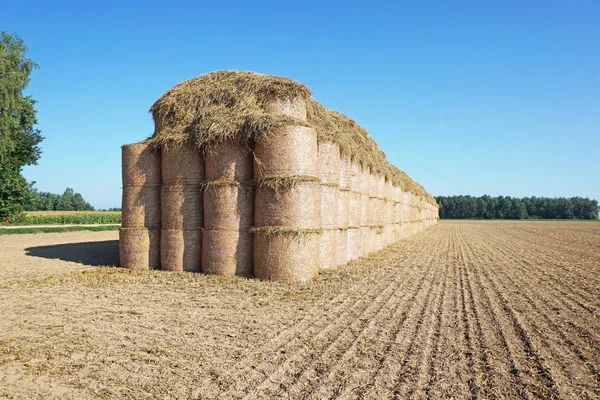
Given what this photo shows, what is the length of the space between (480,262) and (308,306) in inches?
378

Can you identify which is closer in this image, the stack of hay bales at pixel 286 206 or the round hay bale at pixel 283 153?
the stack of hay bales at pixel 286 206

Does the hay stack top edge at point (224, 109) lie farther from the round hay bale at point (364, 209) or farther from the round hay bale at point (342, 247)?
the round hay bale at point (364, 209)

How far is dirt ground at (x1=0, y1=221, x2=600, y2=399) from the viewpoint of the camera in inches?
164

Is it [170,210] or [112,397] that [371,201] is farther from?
[112,397]

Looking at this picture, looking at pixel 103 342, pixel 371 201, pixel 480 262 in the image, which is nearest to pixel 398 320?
pixel 103 342

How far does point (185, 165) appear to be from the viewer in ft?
35.1

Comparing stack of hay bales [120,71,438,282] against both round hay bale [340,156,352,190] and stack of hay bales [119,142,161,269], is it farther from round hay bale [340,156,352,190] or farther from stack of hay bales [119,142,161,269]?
round hay bale [340,156,352,190]

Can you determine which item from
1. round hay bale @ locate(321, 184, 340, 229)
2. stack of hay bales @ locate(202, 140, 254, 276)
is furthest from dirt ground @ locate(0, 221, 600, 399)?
round hay bale @ locate(321, 184, 340, 229)

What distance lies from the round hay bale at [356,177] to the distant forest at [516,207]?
134 m

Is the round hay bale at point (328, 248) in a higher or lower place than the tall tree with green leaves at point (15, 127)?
lower

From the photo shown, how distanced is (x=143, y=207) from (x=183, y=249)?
1.75 m

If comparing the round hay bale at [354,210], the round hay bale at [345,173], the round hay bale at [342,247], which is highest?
the round hay bale at [345,173]

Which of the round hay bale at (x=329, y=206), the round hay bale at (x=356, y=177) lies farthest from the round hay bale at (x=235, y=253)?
the round hay bale at (x=356, y=177)

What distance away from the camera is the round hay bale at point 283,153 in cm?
973
